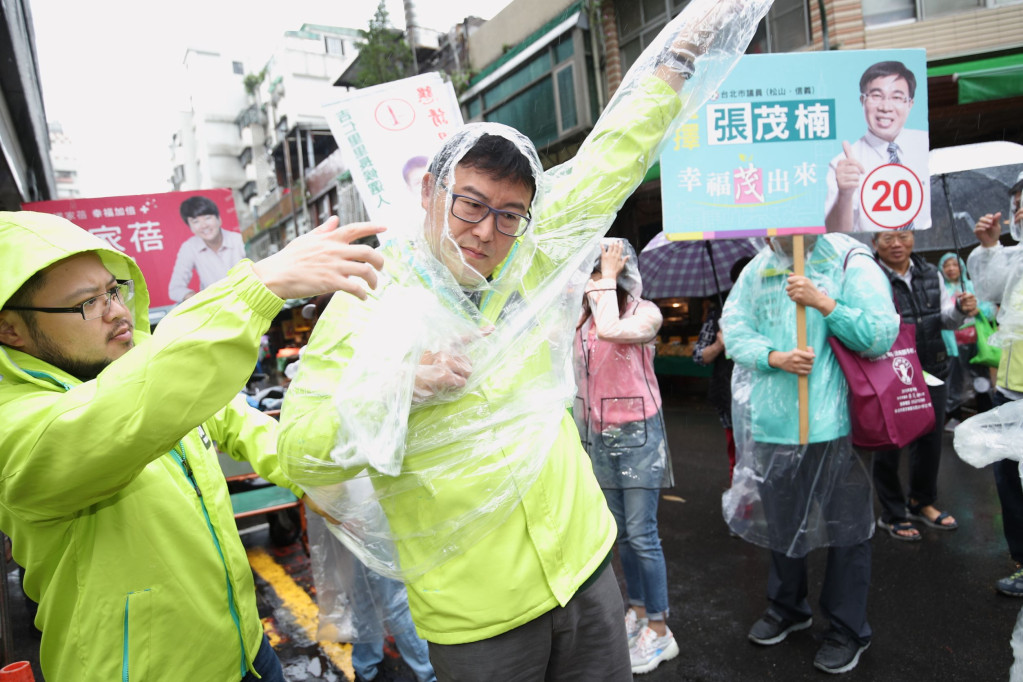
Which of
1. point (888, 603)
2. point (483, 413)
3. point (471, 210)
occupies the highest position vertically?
point (471, 210)

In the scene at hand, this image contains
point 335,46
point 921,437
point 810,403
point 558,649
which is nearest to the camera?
point 558,649

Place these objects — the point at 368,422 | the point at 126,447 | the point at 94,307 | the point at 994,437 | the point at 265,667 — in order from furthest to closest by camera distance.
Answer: the point at 994,437
the point at 265,667
the point at 94,307
the point at 368,422
the point at 126,447

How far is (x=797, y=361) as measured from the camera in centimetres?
252

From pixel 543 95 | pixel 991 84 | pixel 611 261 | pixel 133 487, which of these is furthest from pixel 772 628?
pixel 543 95

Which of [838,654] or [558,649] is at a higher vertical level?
[558,649]

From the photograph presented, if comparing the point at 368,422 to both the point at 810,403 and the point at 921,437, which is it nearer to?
the point at 810,403

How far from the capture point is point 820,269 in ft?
8.82

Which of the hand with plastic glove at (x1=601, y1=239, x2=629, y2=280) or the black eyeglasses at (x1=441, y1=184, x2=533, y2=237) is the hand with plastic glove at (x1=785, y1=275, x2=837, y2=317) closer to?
the hand with plastic glove at (x1=601, y1=239, x2=629, y2=280)

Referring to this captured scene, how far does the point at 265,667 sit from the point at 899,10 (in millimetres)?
8940

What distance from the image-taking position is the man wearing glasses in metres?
2.55

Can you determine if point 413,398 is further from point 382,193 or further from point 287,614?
point 287,614

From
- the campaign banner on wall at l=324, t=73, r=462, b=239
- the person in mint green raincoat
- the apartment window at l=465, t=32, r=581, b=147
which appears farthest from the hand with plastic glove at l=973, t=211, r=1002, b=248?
the apartment window at l=465, t=32, r=581, b=147

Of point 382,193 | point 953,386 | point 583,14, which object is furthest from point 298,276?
point 583,14

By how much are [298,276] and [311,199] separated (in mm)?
24545
